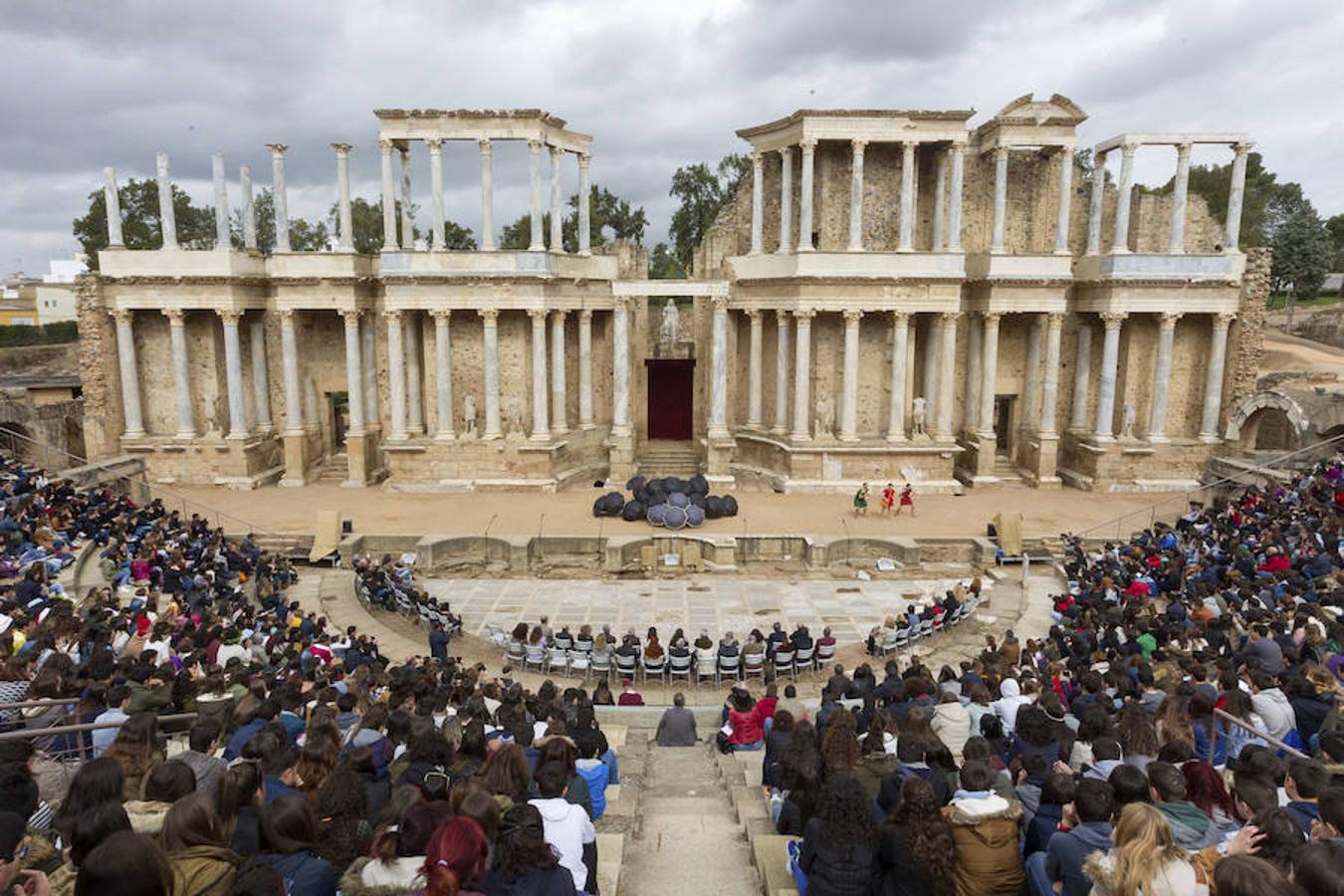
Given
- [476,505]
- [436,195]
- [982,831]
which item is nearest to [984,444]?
[476,505]

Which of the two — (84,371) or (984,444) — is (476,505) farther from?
(984,444)

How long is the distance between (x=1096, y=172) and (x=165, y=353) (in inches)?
1429

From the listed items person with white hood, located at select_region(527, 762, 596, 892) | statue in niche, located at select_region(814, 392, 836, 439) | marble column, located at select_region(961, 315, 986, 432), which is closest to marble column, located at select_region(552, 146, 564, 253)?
statue in niche, located at select_region(814, 392, 836, 439)

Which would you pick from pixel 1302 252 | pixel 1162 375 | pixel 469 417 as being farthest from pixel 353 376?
pixel 1302 252

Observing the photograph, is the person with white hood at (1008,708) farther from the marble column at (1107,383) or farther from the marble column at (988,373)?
the marble column at (1107,383)

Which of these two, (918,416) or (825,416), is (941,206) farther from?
(825,416)

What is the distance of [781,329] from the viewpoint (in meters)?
33.0

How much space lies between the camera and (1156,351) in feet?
107

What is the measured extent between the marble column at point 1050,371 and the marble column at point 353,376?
26288mm

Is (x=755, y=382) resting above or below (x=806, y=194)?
below

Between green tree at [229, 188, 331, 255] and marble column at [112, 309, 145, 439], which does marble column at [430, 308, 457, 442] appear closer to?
marble column at [112, 309, 145, 439]

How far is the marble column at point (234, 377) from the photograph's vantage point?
105ft

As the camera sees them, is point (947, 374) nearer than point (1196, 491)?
No

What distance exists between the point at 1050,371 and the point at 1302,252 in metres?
30.0
